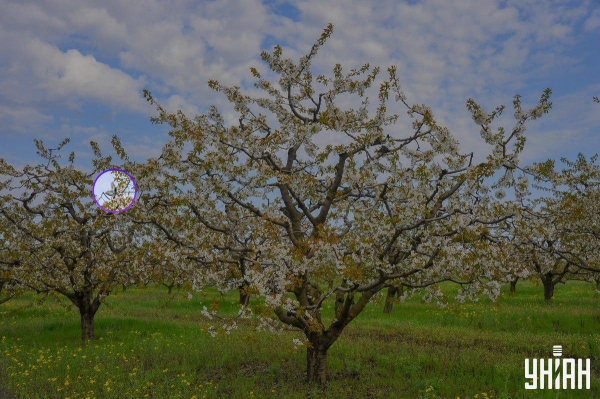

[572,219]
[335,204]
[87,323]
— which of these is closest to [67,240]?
[87,323]

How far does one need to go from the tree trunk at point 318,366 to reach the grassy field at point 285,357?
27 cm

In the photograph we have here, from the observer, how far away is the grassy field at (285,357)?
1082 cm

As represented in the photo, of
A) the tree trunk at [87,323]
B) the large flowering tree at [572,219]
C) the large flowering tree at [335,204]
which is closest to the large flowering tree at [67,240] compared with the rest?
the tree trunk at [87,323]

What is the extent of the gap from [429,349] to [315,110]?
9.15 meters

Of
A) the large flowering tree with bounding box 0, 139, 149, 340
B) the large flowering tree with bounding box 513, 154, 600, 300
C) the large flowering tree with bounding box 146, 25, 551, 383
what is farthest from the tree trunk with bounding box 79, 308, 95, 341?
the large flowering tree with bounding box 513, 154, 600, 300

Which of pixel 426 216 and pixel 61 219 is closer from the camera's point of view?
pixel 426 216

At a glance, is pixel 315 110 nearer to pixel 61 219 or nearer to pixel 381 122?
pixel 381 122

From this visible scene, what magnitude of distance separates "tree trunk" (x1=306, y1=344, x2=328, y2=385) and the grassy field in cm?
27

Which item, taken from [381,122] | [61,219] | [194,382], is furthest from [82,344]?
[381,122]

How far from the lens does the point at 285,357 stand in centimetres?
1419

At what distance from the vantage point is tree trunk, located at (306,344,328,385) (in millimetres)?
11305

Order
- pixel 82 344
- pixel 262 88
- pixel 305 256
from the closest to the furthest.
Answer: pixel 305 256, pixel 262 88, pixel 82 344

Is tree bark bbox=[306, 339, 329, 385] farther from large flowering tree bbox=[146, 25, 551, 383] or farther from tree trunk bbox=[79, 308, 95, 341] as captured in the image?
tree trunk bbox=[79, 308, 95, 341]

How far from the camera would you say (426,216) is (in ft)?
32.1
